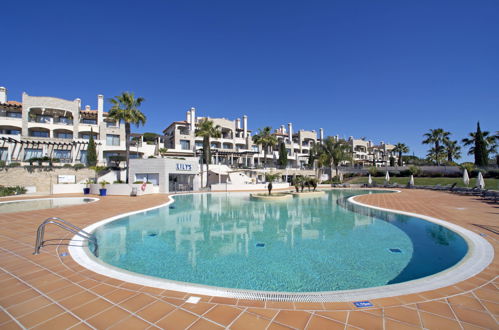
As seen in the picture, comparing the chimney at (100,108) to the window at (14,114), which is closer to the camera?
the window at (14,114)

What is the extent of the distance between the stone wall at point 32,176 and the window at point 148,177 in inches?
426

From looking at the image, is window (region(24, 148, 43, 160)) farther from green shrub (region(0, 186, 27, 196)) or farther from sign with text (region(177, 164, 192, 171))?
sign with text (region(177, 164, 192, 171))

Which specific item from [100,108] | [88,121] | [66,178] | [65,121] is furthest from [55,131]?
[66,178]

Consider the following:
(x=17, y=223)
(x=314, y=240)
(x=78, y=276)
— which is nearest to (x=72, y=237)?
(x=78, y=276)

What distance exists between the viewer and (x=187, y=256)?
707cm

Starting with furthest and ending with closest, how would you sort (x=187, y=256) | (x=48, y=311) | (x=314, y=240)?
(x=314, y=240), (x=187, y=256), (x=48, y=311)

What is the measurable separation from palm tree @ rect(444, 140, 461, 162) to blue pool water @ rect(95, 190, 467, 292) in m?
52.9

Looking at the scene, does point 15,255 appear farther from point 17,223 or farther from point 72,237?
point 17,223

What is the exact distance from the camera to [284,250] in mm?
7590

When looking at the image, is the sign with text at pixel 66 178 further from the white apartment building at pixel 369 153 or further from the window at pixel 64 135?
the white apartment building at pixel 369 153

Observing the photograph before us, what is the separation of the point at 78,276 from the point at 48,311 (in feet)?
4.50

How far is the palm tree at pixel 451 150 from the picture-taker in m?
49.8

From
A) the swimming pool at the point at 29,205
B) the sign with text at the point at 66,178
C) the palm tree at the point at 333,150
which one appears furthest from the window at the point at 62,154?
the palm tree at the point at 333,150

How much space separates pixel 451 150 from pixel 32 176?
76.6m
